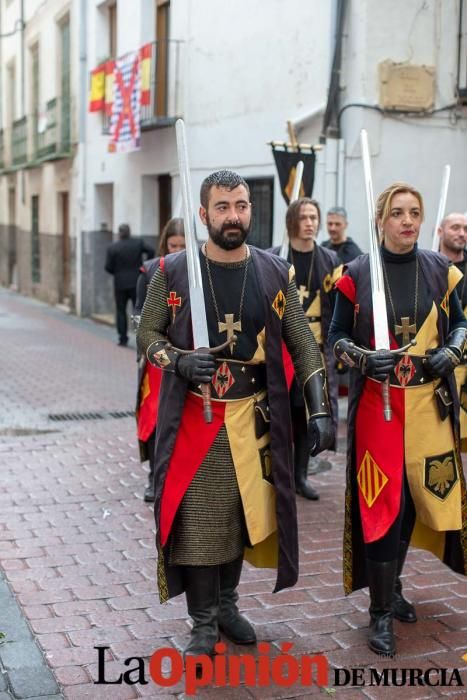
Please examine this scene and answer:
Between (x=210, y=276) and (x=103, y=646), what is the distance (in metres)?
1.62

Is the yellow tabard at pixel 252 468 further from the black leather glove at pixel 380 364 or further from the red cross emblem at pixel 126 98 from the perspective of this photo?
the red cross emblem at pixel 126 98

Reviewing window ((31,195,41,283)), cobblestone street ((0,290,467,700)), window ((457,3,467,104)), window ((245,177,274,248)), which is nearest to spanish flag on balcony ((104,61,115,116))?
window ((245,177,274,248))

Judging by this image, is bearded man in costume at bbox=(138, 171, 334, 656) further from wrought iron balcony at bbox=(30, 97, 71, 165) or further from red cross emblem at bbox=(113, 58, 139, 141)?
wrought iron balcony at bbox=(30, 97, 71, 165)

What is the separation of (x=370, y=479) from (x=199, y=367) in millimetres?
997

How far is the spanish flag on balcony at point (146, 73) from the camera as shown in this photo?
1518cm

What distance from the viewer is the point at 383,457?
3.97 m

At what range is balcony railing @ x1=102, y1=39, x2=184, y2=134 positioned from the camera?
49.4ft

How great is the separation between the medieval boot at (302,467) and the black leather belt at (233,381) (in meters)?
2.68

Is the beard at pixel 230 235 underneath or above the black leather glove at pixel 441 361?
above

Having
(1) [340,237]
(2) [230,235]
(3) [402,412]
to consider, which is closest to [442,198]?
(3) [402,412]

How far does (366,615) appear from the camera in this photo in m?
4.41

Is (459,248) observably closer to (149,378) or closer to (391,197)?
(391,197)

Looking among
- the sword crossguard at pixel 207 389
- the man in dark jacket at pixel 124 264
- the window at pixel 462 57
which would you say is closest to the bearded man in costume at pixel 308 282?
the sword crossguard at pixel 207 389

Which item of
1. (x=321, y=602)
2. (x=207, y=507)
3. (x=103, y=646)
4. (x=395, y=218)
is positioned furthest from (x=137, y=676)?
(x=395, y=218)
